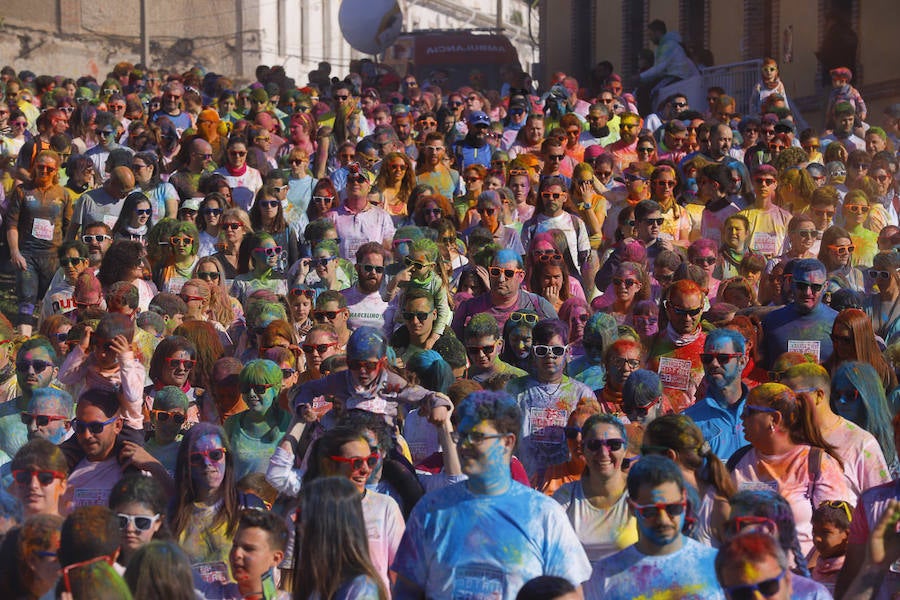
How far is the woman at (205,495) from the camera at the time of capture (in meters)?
6.45

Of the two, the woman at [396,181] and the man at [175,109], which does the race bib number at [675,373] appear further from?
the man at [175,109]

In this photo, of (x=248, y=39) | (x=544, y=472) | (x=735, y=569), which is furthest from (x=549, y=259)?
(x=248, y=39)

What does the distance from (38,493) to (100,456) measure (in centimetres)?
62

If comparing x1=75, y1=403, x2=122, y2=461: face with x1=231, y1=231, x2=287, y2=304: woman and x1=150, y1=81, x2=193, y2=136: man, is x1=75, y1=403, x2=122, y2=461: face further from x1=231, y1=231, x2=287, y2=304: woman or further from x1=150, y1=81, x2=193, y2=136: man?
x1=150, y1=81, x2=193, y2=136: man

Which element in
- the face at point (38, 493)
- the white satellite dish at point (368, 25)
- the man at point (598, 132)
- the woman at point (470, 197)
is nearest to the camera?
the face at point (38, 493)

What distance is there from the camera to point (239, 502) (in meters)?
6.71

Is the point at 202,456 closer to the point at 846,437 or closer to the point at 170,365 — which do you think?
the point at 170,365

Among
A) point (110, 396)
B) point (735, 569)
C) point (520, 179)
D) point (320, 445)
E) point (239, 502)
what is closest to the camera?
point (735, 569)

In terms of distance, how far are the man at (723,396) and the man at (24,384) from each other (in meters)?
3.21

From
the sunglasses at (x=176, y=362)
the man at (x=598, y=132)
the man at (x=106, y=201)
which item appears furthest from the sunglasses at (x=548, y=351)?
the man at (x=598, y=132)

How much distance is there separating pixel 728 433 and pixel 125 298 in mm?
→ 3692

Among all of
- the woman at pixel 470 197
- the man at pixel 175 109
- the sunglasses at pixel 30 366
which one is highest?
the man at pixel 175 109

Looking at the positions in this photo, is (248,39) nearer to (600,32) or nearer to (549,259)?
(600,32)

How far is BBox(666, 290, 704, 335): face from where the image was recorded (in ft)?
27.9
